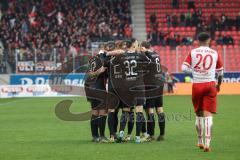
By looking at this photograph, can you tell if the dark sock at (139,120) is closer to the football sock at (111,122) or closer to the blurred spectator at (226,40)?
the football sock at (111,122)

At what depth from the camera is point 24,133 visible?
16.2 meters

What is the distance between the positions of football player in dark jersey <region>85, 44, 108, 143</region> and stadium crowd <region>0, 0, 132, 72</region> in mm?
21216

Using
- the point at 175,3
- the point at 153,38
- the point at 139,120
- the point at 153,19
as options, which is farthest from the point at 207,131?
the point at 175,3

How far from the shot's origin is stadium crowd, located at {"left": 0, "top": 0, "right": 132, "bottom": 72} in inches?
1512

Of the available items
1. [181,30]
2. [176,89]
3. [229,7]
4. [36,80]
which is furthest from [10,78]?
[229,7]

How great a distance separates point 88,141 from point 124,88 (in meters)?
1.45

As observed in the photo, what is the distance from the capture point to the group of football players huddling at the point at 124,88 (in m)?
13.9

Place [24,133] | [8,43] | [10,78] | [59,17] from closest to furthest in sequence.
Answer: [24,133] → [10,78] → [8,43] → [59,17]

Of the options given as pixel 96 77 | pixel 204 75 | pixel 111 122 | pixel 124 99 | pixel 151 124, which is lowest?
pixel 151 124

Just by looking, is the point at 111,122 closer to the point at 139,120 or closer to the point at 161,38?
the point at 139,120

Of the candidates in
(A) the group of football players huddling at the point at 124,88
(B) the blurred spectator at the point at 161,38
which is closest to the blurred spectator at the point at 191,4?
(B) the blurred spectator at the point at 161,38

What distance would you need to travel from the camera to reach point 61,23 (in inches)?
1592

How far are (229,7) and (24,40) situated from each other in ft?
43.6

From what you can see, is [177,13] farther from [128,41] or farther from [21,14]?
[128,41]
